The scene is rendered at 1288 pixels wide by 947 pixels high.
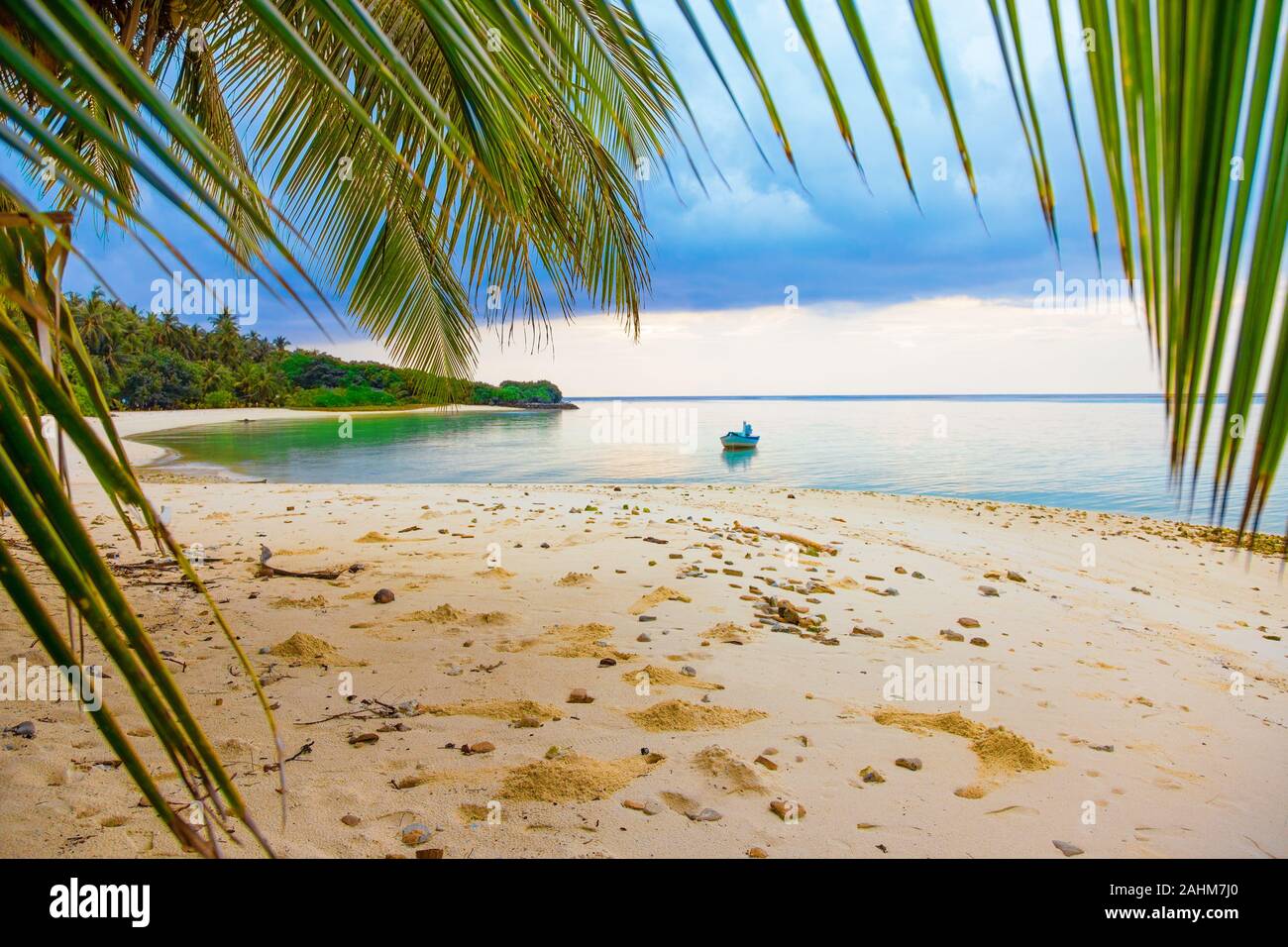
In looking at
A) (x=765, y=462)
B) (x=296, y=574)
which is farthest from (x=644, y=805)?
(x=765, y=462)

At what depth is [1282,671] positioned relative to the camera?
460cm

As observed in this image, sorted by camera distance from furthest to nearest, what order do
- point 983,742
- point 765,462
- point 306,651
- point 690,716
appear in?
1. point 765,462
2. point 306,651
3. point 690,716
4. point 983,742

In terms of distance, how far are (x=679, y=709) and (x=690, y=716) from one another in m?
0.07

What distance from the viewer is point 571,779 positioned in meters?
2.54

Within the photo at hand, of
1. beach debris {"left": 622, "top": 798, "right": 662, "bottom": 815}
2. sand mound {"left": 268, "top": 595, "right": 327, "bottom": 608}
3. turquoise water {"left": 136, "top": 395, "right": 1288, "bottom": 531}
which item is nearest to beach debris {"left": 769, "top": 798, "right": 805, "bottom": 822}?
beach debris {"left": 622, "top": 798, "right": 662, "bottom": 815}

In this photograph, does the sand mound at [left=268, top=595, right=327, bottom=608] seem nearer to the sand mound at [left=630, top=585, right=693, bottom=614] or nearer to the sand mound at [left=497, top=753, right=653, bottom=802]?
the sand mound at [left=630, top=585, right=693, bottom=614]

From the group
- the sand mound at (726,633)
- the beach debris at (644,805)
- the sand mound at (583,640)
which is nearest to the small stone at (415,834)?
the beach debris at (644,805)

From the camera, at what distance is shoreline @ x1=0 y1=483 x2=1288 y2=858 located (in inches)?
90.7

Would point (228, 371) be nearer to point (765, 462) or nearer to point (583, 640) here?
point (765, 462)

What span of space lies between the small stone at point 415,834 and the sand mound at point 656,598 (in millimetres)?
2356

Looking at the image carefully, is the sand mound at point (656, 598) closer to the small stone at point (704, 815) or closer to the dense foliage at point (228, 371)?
the small stone at point (704, 815)

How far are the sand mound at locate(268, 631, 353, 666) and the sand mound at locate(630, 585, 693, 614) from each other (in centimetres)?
171
